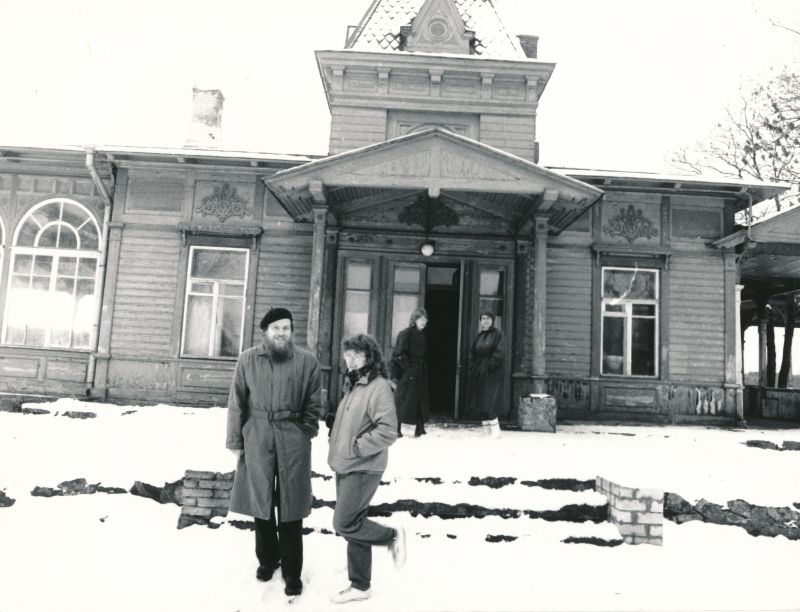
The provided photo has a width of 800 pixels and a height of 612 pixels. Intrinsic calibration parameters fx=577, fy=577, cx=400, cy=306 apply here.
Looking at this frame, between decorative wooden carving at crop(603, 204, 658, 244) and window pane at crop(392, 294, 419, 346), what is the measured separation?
3.83m

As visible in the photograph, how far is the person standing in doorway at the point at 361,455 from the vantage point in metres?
3.62

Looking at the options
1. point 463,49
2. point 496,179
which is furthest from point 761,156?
point 496,179

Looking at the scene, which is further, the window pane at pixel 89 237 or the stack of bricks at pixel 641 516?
the window pane at pixel 89 237

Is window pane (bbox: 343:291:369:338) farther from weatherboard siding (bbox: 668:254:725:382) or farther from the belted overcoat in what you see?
the belted overcoat

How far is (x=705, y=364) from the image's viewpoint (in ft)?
33.5

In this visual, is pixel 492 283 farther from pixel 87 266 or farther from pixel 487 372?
pixel 87 266

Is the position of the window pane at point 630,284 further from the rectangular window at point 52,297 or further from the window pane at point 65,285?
the window pane at point 65,285

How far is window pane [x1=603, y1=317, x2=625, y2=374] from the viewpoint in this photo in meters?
10.4

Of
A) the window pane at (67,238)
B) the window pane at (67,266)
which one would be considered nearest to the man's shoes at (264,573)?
the window pane at (67,266)

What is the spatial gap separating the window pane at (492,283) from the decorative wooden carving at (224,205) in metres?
4.39

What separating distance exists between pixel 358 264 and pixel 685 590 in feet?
21.8

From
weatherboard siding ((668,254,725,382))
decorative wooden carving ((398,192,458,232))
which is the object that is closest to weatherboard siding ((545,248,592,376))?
weatherboard siding ((668,254,725,382))

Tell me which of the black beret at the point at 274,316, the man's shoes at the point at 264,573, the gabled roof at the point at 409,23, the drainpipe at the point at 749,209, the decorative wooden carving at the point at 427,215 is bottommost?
the man's shoes at the point at 264,573

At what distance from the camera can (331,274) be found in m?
9.63
